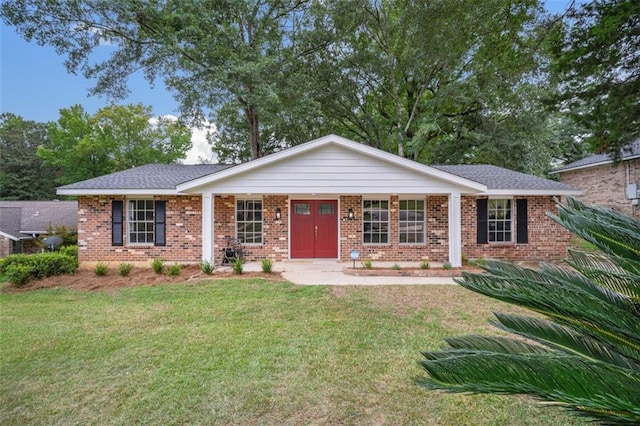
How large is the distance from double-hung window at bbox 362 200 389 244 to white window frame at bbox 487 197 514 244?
3491mm

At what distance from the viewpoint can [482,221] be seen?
35.6 feet

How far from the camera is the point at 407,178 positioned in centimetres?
973

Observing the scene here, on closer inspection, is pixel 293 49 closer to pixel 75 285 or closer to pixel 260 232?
pixel 260 232

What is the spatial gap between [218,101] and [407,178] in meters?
10.7

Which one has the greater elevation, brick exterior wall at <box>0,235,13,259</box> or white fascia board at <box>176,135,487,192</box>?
white fascia board at <box>176,135,487,192</box>

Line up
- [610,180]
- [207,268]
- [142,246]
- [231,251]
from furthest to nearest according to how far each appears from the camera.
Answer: [610,180] → [142,246] → [231,251] → [207,268]

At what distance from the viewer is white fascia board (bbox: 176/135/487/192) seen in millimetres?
9445

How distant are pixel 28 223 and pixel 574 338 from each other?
22.3m

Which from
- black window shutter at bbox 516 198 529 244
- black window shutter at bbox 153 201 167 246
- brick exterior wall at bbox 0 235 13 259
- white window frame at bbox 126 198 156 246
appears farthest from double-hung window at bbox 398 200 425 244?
brick exterior wall at bbox 0 235 13 259

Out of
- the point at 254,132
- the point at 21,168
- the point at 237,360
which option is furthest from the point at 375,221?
the point at 21,168

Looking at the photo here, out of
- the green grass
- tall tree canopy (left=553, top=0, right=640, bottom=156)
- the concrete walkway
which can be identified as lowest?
the green grass

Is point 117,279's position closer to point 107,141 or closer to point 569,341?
point 569,341

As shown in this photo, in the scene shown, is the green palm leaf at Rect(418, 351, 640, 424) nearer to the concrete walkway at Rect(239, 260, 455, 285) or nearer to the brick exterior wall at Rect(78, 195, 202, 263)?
the concrete walkway at Rect(239, 260, 455, 285)

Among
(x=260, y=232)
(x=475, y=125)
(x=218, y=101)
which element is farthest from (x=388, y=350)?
(x=475, y=125)
